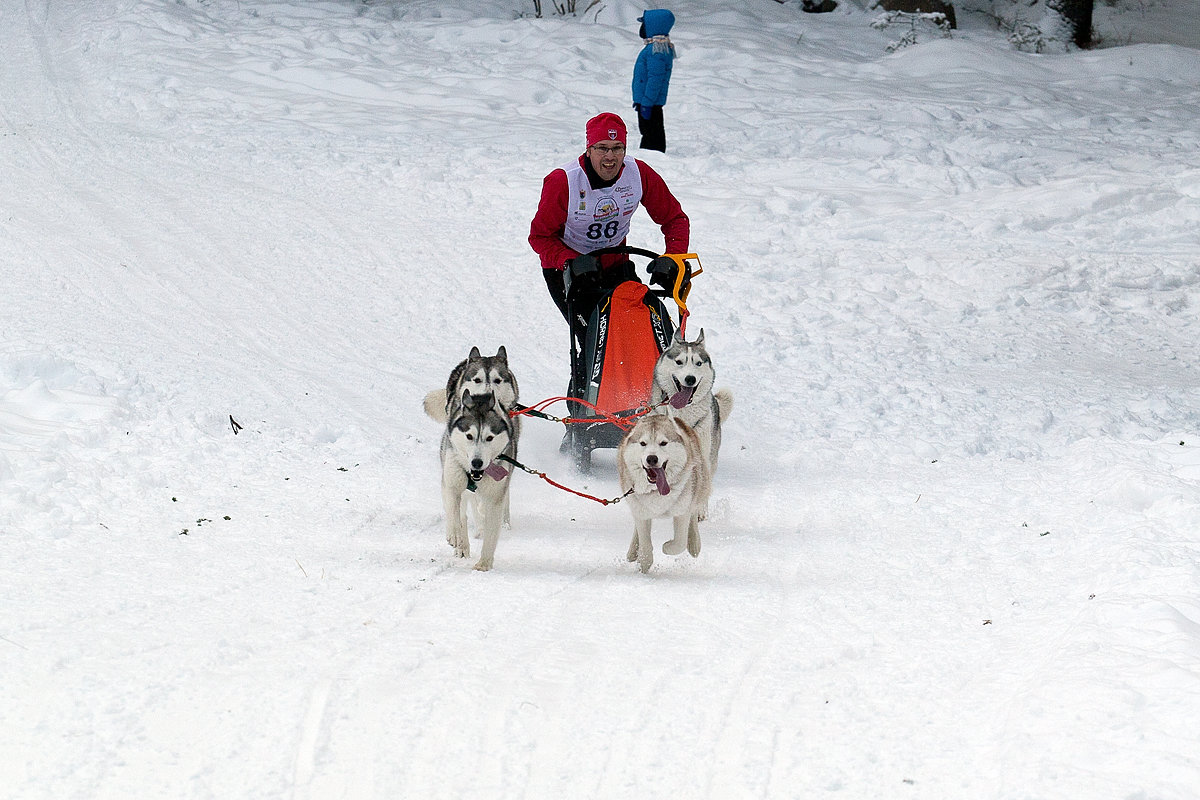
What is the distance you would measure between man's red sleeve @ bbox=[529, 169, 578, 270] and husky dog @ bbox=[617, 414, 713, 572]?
141 cm

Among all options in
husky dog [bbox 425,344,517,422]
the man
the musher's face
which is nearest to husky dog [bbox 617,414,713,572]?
husky dog [bbox 425,344,517,422]

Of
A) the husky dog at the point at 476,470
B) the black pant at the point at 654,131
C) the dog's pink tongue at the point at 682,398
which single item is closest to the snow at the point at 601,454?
the husky dog at the point at 476,470

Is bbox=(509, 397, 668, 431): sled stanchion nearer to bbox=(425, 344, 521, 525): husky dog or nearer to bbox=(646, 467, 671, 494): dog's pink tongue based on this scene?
bbox=(425, 344, 521, 525): husky dog

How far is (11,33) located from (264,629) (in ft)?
47.1

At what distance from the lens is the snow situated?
2.71 meters

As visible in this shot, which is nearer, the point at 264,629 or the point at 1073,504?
the point at 264,629

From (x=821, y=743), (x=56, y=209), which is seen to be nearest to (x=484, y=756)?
(x=821, y=743)

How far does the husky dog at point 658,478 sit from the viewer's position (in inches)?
159

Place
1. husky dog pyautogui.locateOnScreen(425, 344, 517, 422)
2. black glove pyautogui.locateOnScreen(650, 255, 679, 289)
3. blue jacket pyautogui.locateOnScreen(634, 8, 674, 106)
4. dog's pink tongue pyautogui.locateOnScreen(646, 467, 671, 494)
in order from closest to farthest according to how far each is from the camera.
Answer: dog's pink tongue pyautogui.locateOnScreen(646, 467, 671, 494) < husky dog pyautogui.locateOnScreen(425, 344, 517, 422) < black glove pyautogui.locateOnScreen(650, 255, 679, 289) < blue jacket pyautogui.locateOnScreen(634, 8, 674, 106)

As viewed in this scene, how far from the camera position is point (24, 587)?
3.41m

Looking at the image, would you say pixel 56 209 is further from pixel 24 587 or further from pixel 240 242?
pixel 24 587

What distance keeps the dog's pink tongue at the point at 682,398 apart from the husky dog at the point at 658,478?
641mm

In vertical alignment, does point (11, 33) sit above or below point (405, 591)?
above

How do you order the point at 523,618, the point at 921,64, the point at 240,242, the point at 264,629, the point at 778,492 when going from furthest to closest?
the point at 921,64 → the point at 240,242 → the point at 778,492 → the point at 523,618 → the point at 264,629
